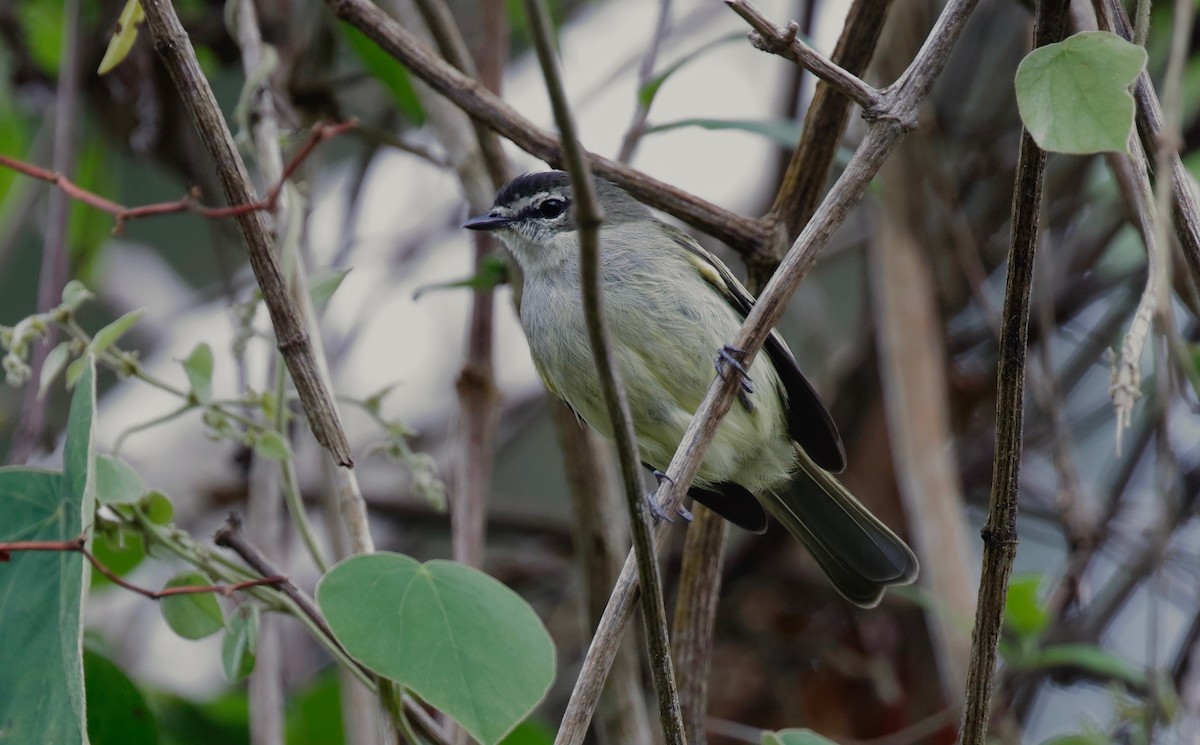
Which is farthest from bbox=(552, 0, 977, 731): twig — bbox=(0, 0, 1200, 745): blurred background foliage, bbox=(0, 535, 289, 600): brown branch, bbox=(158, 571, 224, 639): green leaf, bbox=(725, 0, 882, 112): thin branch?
bbox=(0, 0, 1200, 745): blurred background foliage

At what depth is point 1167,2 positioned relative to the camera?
374cm

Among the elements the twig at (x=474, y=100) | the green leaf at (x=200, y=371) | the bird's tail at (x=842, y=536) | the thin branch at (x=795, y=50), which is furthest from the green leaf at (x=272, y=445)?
the bird's tail at (x=842, y=536)

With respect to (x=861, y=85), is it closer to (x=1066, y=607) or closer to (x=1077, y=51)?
(x=1077, y=51)

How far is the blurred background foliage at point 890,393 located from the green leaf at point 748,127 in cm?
77

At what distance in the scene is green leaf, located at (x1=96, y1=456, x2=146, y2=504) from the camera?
166 cm

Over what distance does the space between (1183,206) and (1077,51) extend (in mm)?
293

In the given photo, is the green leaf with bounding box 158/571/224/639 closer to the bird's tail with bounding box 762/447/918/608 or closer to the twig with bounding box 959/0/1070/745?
the twig with bounding box 959/0/1070/745

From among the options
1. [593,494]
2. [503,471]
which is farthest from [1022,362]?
[503,471]

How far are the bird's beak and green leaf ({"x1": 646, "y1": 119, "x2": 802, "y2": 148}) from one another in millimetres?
514

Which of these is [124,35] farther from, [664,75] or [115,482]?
[664,75]

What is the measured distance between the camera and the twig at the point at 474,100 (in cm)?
206

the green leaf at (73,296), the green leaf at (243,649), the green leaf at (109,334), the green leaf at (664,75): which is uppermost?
the green leaf at (664,75)

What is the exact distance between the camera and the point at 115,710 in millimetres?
2041

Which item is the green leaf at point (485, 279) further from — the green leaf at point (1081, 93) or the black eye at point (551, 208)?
the green leaf at point (1081, 93)
